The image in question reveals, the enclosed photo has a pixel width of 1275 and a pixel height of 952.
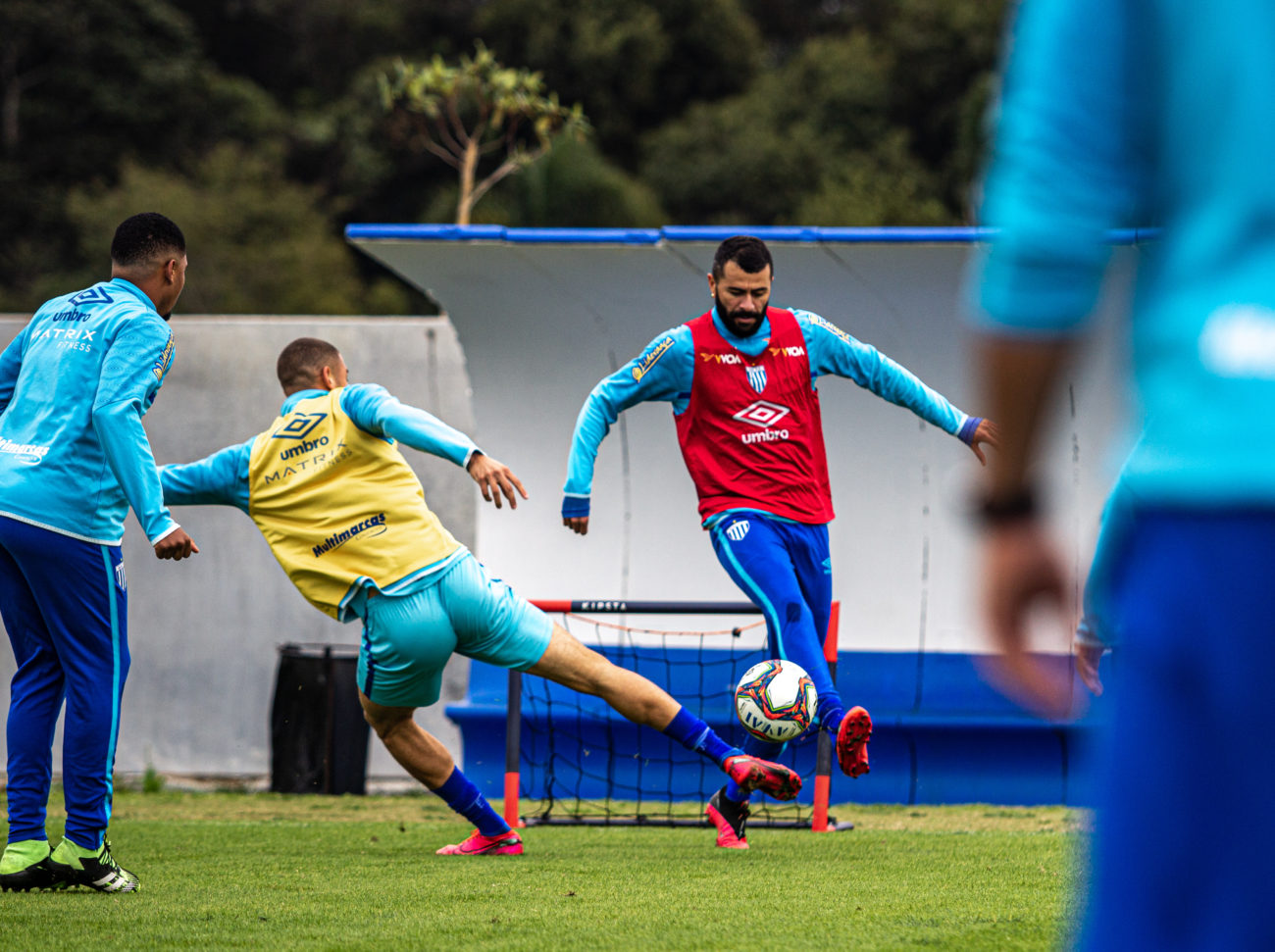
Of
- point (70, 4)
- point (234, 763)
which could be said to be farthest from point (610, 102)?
point (234, 763)

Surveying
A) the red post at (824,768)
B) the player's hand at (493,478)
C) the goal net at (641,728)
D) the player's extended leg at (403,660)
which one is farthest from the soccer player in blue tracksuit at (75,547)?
the goal net at (641,728)

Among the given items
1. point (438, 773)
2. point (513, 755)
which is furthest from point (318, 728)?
point (438, 773)

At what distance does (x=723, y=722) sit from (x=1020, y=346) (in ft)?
27.1

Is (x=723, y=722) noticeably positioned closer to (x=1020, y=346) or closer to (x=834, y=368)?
(x=834, y=368)

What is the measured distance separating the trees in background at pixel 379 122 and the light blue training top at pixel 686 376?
26.3 meters

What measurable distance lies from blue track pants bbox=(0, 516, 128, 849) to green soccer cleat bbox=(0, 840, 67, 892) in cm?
3

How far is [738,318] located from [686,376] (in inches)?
12.9

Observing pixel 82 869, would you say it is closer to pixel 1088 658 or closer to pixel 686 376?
pixel 686 376

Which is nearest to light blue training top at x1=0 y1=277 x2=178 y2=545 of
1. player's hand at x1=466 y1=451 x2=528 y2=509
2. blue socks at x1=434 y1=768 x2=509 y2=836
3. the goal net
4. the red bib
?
player's hand at x1=466 y1=451 x2=528 y2=509

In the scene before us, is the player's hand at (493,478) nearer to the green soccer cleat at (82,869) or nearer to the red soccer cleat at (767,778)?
the red soccer cleat at (767,778)

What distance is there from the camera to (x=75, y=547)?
4633 millimetres

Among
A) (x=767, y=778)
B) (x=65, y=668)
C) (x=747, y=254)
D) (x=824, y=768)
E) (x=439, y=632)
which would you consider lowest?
(x=824, y=768)

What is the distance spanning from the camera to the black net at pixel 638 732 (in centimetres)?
960

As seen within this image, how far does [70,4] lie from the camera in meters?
38.8
